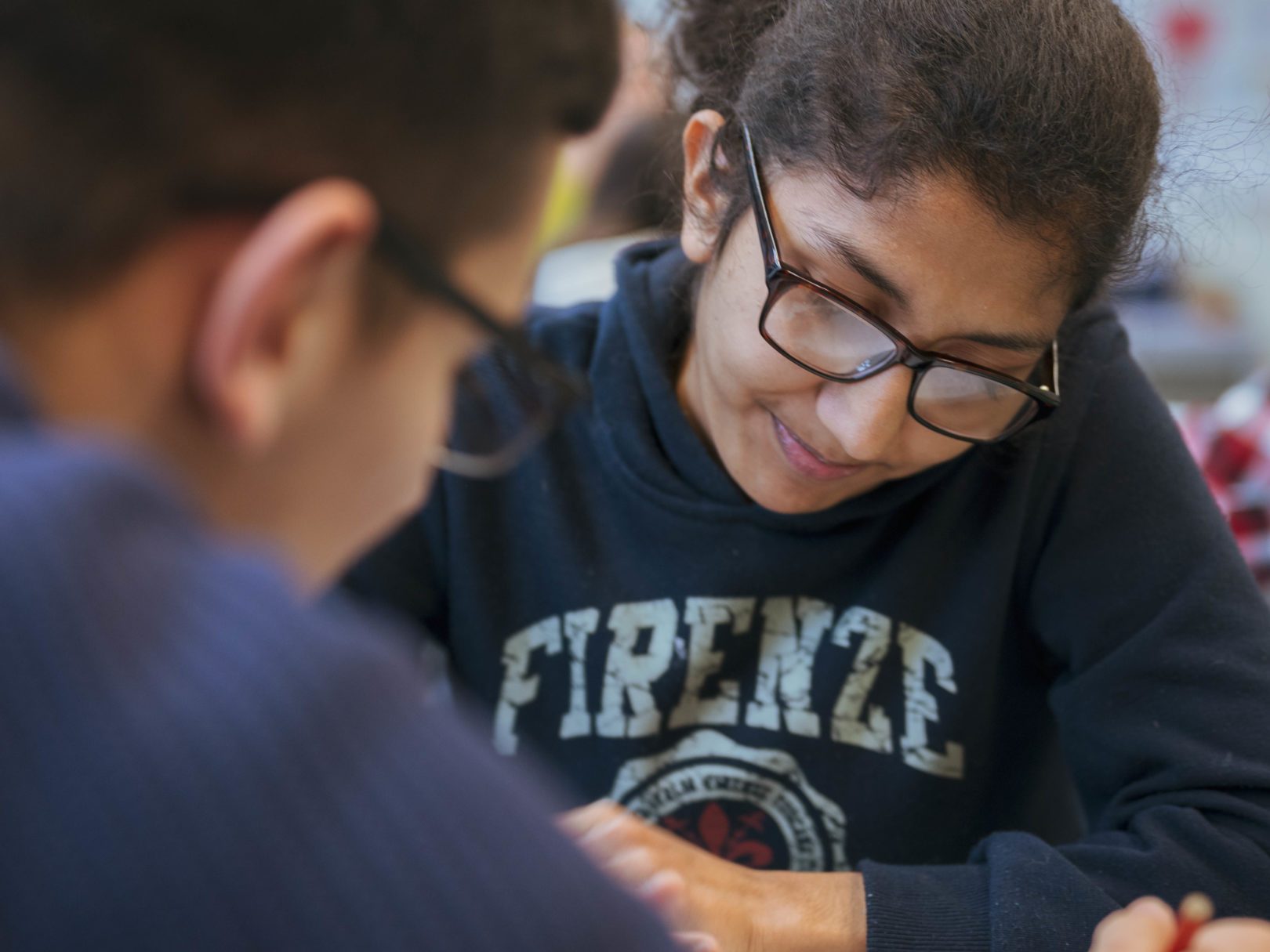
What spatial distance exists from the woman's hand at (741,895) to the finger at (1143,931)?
25cm

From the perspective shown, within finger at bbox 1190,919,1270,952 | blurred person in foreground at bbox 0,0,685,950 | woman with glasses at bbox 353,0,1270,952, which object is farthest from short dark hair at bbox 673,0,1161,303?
finger at bbox 1190,919,1270,952

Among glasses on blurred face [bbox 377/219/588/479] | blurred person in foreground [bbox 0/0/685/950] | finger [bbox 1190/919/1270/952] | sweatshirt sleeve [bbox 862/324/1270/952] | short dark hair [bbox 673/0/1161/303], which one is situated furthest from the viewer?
sweatshirt sleeve [bbox 862/324/1270/952]

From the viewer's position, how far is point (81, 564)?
410 mm

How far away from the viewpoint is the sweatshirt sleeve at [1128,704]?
1.00m

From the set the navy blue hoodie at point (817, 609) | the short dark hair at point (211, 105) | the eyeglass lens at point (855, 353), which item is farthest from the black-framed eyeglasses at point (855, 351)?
the short dark hair at point (211, 105)

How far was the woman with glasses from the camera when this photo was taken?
911 mm

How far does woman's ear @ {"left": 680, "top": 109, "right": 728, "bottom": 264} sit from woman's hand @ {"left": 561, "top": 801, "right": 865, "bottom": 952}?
485 mm

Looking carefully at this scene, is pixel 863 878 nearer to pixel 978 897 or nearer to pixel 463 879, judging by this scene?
pixel 978 897

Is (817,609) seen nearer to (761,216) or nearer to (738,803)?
(738,803)

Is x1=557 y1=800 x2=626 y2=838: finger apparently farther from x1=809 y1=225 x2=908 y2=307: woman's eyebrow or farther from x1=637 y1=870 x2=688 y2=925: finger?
x1=809 y1=225 x2=908 y2=307: woman's eyebrow

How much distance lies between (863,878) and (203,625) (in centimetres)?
74

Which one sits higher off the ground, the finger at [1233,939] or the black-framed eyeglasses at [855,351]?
the black-framed eyeglasses at [855,351]

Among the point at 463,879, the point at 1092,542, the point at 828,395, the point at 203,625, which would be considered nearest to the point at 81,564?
the point at 203,625

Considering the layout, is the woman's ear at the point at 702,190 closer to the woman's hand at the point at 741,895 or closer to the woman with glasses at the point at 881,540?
the woman with glasses at the point at 881,540
